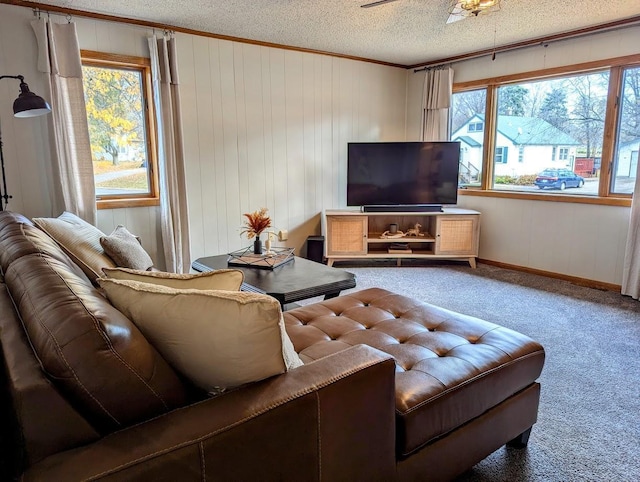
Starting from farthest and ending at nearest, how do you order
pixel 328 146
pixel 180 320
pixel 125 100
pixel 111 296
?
1. pixel 328 146
2. pixel 125 100
3. pixel 111 296
4. pixel 180 320

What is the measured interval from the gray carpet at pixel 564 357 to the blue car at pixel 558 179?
0.97m

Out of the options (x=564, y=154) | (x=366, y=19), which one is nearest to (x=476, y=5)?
(x=366, y=19)

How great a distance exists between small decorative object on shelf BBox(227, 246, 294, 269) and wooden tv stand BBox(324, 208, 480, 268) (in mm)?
1628

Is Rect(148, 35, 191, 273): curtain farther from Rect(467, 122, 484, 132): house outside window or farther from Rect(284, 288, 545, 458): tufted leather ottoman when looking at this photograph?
Rect(467, 122, 484, 132): house outside window

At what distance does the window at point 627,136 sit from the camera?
3828 millimetres

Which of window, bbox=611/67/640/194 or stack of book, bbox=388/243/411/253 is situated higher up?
window, bbox=611/67/640/194

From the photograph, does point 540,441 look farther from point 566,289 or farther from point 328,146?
point 328,146

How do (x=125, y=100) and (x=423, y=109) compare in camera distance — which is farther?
(x=423, y=109)

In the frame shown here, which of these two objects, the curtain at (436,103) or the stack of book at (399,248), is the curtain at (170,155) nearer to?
the stack of book at (399,248)

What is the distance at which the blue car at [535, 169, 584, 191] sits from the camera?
14.2 ft

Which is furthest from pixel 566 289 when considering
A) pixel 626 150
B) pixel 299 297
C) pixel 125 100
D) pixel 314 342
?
pixel 125 100

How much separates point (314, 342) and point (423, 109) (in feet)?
14.4

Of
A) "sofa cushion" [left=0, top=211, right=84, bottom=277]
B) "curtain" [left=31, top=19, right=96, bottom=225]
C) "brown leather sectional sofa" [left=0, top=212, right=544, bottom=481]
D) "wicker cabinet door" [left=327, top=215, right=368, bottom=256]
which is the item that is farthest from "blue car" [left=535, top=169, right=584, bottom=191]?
"sofa cushion" [left=0, top=211, right=84, bottom=277]

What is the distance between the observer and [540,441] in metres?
1.92
